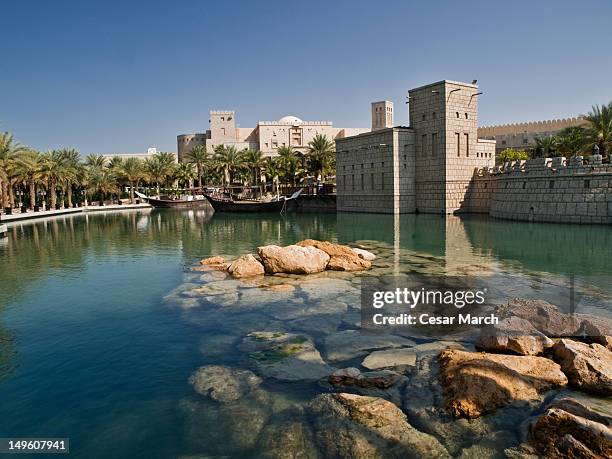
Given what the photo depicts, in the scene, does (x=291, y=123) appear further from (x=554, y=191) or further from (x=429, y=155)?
(x=554, y=191)

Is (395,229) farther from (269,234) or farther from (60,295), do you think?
(60,295)

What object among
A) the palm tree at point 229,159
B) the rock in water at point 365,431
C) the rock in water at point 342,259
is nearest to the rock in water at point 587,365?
the rock in water at point 365,431

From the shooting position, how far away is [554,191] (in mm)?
25188

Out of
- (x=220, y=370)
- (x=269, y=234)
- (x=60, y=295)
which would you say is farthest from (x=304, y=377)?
(x=269, y=234)

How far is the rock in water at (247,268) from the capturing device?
1249cm

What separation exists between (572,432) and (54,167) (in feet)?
156

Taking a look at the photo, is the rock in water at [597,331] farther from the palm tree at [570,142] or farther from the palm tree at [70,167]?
the palm tree at [70,167]

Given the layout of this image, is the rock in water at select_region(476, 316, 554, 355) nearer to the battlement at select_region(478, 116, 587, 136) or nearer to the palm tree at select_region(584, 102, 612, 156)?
the palm tree at select_region(584, 102, 612, 156)

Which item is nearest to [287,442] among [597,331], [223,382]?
[223,382]

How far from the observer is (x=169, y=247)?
2045cm

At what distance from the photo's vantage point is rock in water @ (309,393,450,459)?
441cm

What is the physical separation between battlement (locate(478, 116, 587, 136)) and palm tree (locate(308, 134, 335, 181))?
68.4 feet

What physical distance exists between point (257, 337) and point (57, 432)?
3276 millimetres

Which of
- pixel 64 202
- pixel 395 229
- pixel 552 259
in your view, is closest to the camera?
pixel 552 259
